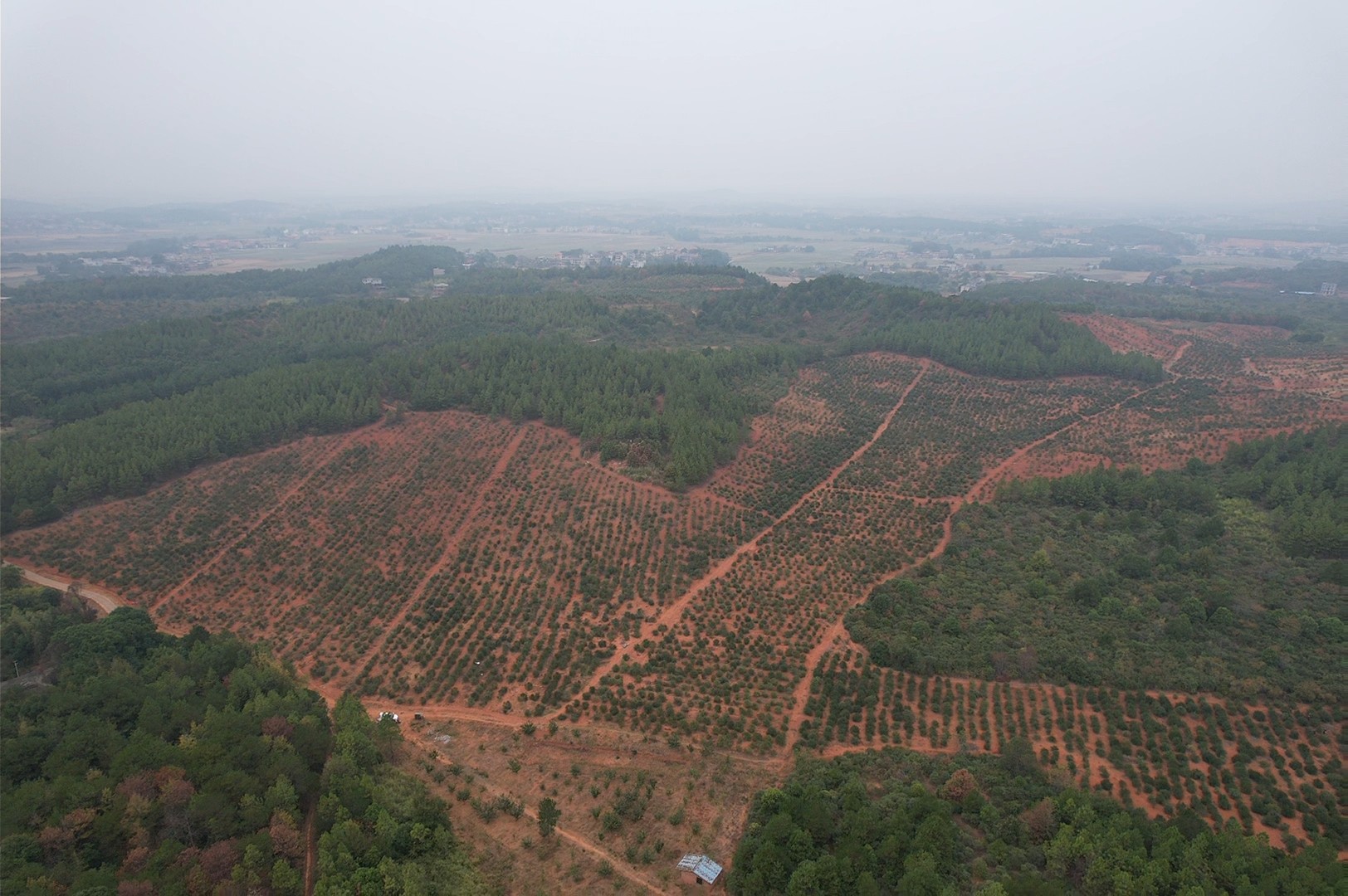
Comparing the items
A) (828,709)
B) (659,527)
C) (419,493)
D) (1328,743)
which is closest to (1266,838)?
(1328,743)

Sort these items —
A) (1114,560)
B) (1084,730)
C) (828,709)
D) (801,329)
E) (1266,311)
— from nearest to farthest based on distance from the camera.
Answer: (1084,730)
(828,709)
(1114,560)
(801,329)
(1266,311)

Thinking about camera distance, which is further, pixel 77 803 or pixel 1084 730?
pixel 1084 730

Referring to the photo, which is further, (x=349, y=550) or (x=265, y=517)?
(x=265, y=517)

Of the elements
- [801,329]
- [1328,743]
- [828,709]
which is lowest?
[828,709]

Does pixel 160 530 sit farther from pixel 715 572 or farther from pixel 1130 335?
pixel 1130 335

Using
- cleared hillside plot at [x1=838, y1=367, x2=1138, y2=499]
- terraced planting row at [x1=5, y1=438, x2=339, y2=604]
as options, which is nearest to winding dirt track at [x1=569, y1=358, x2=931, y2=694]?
cleared hillside plot at [x1=838, y1=367, x2=1138, y2=499]

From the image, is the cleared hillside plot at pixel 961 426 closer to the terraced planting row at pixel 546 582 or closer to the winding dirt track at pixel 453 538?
the terraced planting row at pixel 546 582

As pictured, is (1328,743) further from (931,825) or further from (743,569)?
(743,569)

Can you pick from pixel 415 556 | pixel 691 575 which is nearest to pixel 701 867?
pixel 691 575
